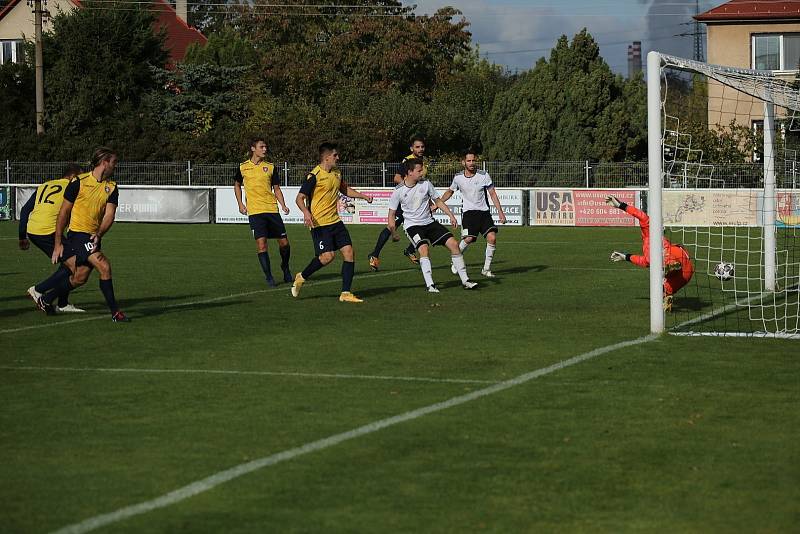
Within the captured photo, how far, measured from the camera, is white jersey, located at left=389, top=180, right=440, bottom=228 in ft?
54.2

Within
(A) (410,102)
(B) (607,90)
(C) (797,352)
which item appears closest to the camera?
(C) (797,352)

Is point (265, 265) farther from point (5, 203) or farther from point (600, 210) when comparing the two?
point (5, 203)

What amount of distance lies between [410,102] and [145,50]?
12.1m

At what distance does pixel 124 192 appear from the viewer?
37.9 metres

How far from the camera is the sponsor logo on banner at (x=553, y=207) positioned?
3491 centimetres

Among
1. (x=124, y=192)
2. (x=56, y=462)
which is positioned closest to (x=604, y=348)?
(x=56, y=462)

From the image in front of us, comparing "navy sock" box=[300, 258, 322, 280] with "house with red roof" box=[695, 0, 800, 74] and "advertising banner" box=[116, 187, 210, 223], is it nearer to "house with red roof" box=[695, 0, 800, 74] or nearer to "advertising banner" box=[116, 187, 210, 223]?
"advertising banner" box=[116, 187, 210, 223]

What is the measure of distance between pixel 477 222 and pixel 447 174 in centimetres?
1952

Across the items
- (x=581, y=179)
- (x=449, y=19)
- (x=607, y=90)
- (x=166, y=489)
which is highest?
(x=449, y=19)

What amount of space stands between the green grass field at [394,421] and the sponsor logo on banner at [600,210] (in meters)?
19.5

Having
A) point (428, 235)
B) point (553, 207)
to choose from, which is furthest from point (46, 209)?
point (553, 207)

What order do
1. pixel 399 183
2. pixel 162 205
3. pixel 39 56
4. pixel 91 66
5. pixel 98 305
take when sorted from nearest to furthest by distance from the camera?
1. pixel 98 305
2. pixel 399 183
3. pixel 162 205
4. pixel 39 56
5. pixel 91 66

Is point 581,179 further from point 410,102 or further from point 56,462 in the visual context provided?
point 56,462

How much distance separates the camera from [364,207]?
119 ft
